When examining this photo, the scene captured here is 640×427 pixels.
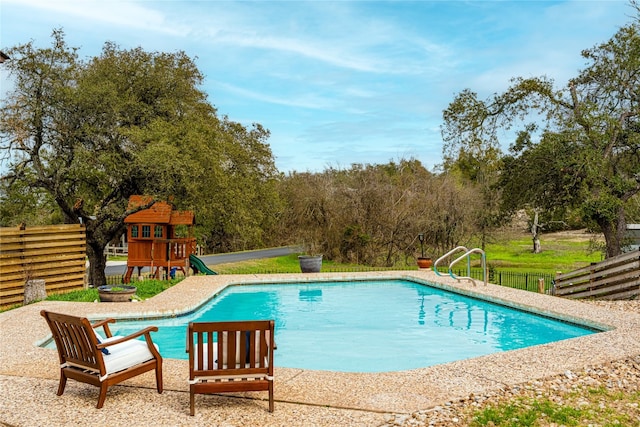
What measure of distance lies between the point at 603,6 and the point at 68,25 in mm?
15480

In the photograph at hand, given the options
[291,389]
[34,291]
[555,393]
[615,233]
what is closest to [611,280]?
[615,233]

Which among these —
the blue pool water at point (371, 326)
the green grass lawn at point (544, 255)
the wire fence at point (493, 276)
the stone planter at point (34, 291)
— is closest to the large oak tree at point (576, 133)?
the wire fence at point (493, 276)

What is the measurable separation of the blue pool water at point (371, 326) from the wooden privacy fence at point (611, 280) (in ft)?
9.09

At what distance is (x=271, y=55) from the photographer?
1566 centimetres

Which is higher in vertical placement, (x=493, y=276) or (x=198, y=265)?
(x=198, y=265)

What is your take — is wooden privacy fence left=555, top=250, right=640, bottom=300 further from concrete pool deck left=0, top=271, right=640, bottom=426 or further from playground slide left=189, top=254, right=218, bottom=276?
playground slide left=189, top=254, right=218, bottom=276

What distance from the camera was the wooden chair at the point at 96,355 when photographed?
5.40m

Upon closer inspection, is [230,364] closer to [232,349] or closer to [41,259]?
[232,349]

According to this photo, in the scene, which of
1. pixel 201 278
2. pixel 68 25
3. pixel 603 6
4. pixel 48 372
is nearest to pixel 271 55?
pixel 68 25

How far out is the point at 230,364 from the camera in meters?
5.33

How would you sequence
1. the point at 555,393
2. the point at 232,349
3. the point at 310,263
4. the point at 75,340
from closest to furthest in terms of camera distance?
the point at 232,349, the point at 75,340, the point at 555,393, the point at 310,263

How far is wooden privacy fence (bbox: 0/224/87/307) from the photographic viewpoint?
39.8 feet

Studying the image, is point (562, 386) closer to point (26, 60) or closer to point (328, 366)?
point (328, 366)

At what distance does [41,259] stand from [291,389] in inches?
371
